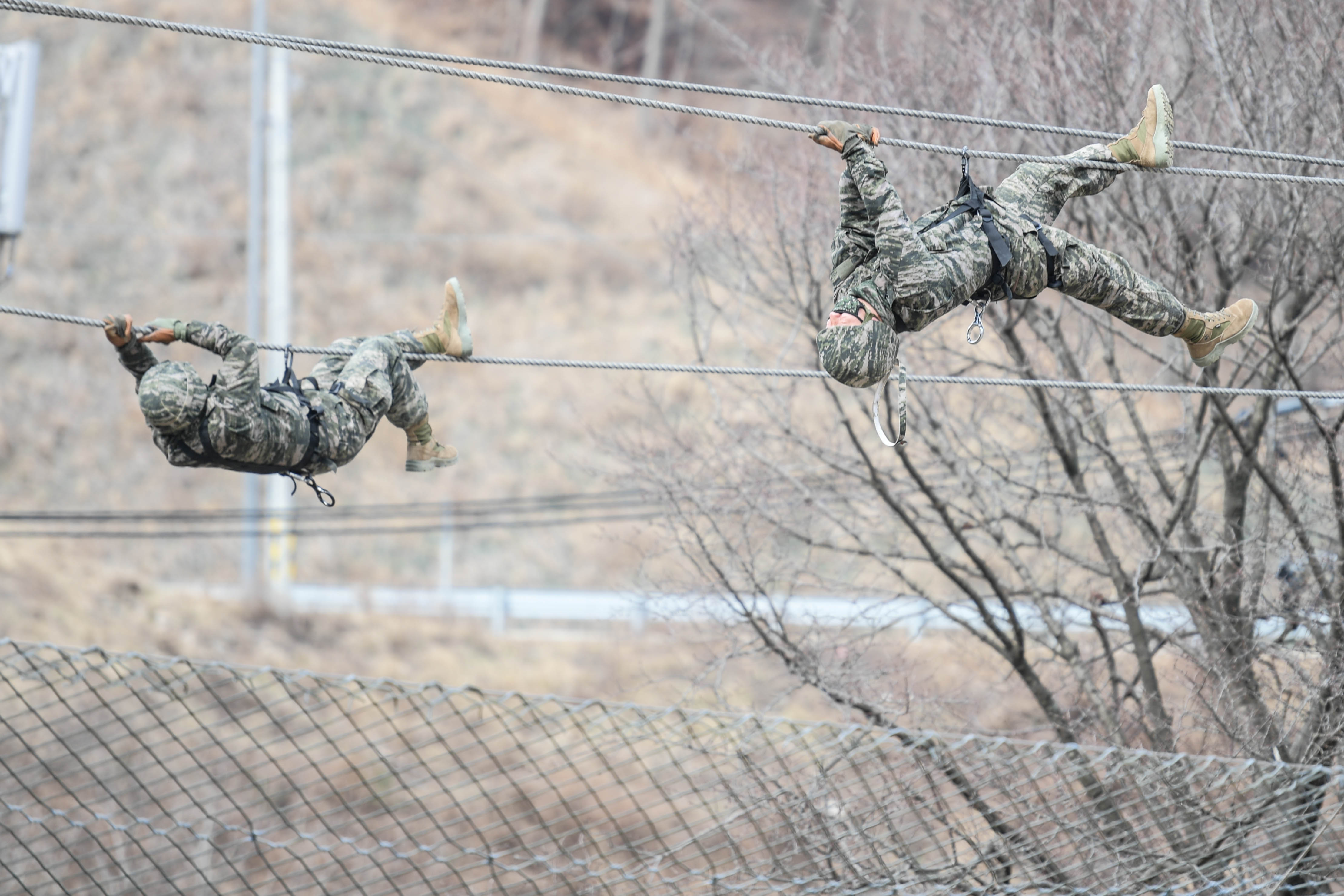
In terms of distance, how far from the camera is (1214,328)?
5.12 m

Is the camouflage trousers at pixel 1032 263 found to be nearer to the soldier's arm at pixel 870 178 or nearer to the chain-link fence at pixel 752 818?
the soldier's arm at pixel 870 178

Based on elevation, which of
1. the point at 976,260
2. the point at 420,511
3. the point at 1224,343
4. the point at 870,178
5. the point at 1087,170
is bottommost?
the point at 420,511

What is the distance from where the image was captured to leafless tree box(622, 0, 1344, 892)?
6.90m

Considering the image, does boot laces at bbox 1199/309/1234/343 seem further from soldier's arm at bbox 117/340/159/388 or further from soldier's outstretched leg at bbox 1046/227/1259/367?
soldier's arm at bbox 117/340/159/388

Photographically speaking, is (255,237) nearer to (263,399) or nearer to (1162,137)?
(263,399)

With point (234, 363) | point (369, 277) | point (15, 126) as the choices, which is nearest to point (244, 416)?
point (234, 363)

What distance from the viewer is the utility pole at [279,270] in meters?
14.2

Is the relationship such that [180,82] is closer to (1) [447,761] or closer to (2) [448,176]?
(2) [448,176]

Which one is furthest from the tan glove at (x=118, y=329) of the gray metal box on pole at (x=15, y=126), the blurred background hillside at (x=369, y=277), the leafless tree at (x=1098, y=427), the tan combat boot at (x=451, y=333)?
the blurred background hillside at (x=369, y=277)

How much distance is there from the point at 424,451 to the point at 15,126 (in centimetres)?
615

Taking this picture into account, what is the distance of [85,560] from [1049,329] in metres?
13.7

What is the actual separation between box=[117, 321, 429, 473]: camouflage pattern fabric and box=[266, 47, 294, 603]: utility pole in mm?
8649

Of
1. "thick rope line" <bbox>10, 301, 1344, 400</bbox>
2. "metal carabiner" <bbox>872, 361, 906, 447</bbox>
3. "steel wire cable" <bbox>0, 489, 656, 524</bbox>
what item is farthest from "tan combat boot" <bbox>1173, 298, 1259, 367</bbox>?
"steel wire cable" <bbox>0, 489, 656, 524</bbox>

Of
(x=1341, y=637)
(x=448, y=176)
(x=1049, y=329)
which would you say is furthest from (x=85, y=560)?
(x=1341, y=637)
